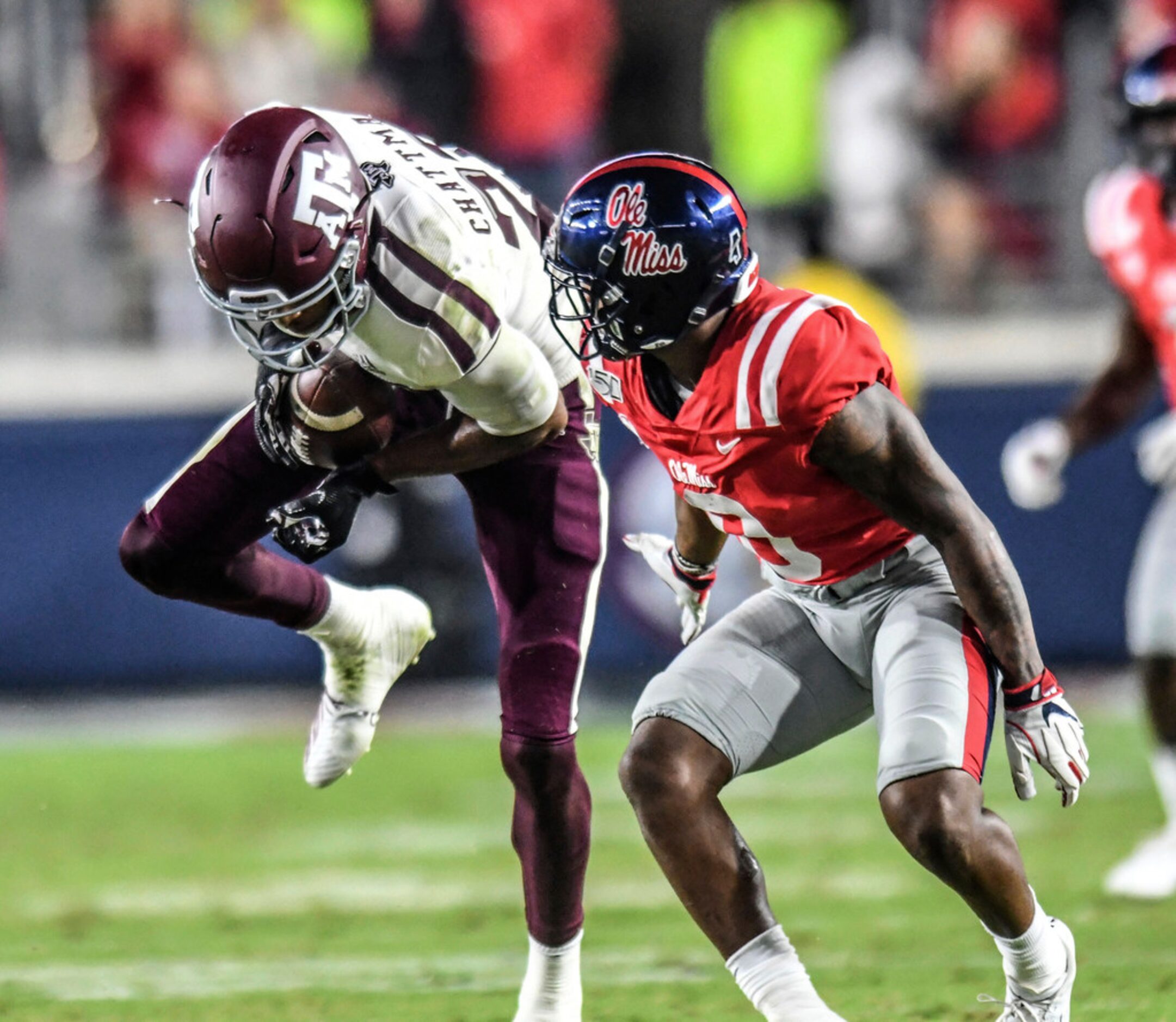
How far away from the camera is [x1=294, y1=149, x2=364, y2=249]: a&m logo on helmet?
364 centimetres

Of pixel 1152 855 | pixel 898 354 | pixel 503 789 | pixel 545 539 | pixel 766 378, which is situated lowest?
pixel 503 789

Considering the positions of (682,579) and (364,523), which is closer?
(682,579)

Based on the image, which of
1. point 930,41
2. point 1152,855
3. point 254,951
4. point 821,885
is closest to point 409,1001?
point 254,951

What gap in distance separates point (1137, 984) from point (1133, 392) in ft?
6.64

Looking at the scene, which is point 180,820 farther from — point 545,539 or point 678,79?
point 678,79

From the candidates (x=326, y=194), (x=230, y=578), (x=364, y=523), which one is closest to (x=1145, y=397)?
(x=230, y=578)

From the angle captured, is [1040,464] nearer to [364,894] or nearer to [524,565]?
[524,565]

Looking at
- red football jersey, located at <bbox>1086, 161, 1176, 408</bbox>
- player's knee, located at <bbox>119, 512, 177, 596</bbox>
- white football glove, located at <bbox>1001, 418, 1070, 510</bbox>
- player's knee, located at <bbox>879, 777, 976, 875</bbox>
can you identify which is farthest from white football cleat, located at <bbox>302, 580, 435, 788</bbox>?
red football jersey, located at <bbox>1086, 161, 1176, 408</bbox>

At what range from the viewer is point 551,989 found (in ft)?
13.3

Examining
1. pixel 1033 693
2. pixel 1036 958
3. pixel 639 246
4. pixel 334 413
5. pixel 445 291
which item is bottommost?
pixel 1036 958

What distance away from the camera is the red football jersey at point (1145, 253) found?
5.67 metres

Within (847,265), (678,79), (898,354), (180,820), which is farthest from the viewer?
(678,79)

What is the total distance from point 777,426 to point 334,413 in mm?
1006

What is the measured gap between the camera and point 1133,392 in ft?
19.1
